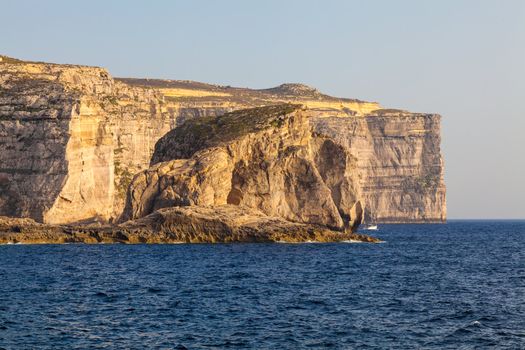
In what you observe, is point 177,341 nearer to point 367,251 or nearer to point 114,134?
point 367,251

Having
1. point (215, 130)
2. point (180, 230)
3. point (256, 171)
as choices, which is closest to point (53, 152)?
point (215, 130)

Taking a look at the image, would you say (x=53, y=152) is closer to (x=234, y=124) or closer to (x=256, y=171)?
(x=234, y=124)

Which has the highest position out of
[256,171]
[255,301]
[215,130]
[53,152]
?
[215,130]

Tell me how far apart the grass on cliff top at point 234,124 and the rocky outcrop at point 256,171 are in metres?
0.11

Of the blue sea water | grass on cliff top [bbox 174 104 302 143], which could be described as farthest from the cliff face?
the blue sea water

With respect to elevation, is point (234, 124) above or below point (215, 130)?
above

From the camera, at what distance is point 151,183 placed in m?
110

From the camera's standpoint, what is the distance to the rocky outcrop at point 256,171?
109188mm

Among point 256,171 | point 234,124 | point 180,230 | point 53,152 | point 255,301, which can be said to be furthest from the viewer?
point 53,152

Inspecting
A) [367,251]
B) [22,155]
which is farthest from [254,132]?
[22,155]

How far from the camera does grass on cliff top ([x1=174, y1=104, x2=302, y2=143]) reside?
116562mm

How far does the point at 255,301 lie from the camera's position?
53.9 metres

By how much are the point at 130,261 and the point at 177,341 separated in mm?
40722

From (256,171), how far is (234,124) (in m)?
7.96
